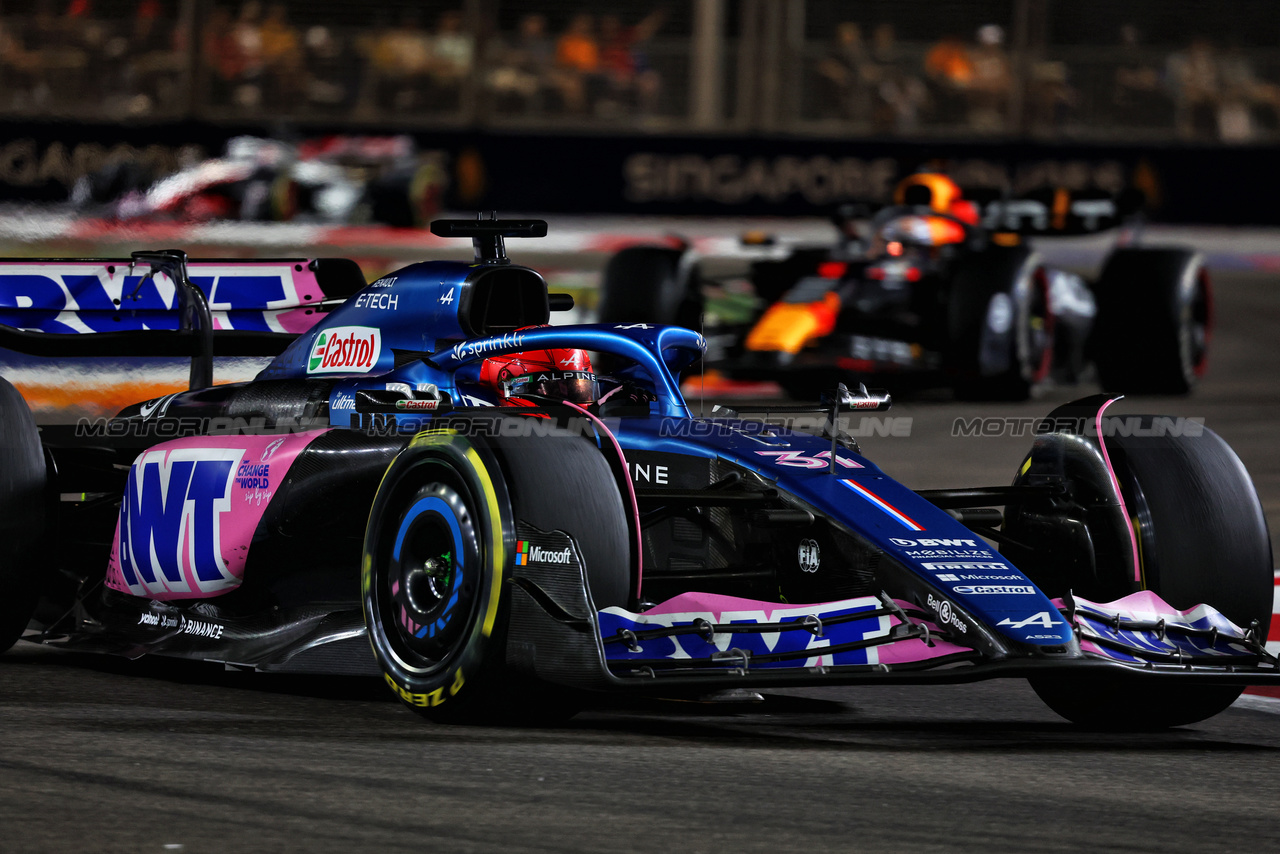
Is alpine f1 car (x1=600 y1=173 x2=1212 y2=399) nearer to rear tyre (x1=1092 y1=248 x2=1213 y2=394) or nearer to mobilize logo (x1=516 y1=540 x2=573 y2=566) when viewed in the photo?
rear tyre (x1=1092 y1=248 x2=1213 y2=394)

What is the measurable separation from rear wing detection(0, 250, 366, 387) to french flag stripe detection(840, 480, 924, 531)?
3192mm

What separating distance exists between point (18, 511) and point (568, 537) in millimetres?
2194

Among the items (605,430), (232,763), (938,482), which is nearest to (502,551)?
(605,430)

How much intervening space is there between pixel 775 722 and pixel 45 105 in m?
21.6

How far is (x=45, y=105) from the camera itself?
25.6 metres

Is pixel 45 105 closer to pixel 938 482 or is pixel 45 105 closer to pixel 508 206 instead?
pixel 508 206

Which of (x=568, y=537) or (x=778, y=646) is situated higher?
(x=568, y=537)

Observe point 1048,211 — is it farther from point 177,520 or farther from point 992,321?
point 177,520

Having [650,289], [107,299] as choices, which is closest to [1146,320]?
[650,289]

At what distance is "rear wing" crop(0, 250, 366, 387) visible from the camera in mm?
8195

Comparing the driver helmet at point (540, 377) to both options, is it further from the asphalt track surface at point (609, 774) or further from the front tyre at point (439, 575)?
the asphalt track surface at point (609, 774)

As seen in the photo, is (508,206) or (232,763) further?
(508,206)

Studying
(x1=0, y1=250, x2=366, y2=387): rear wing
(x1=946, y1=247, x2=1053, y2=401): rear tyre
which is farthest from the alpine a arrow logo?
(x1=946, y1=247, x2=1053, y2=401): rear tyre

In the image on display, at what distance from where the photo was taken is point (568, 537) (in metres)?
5.44
